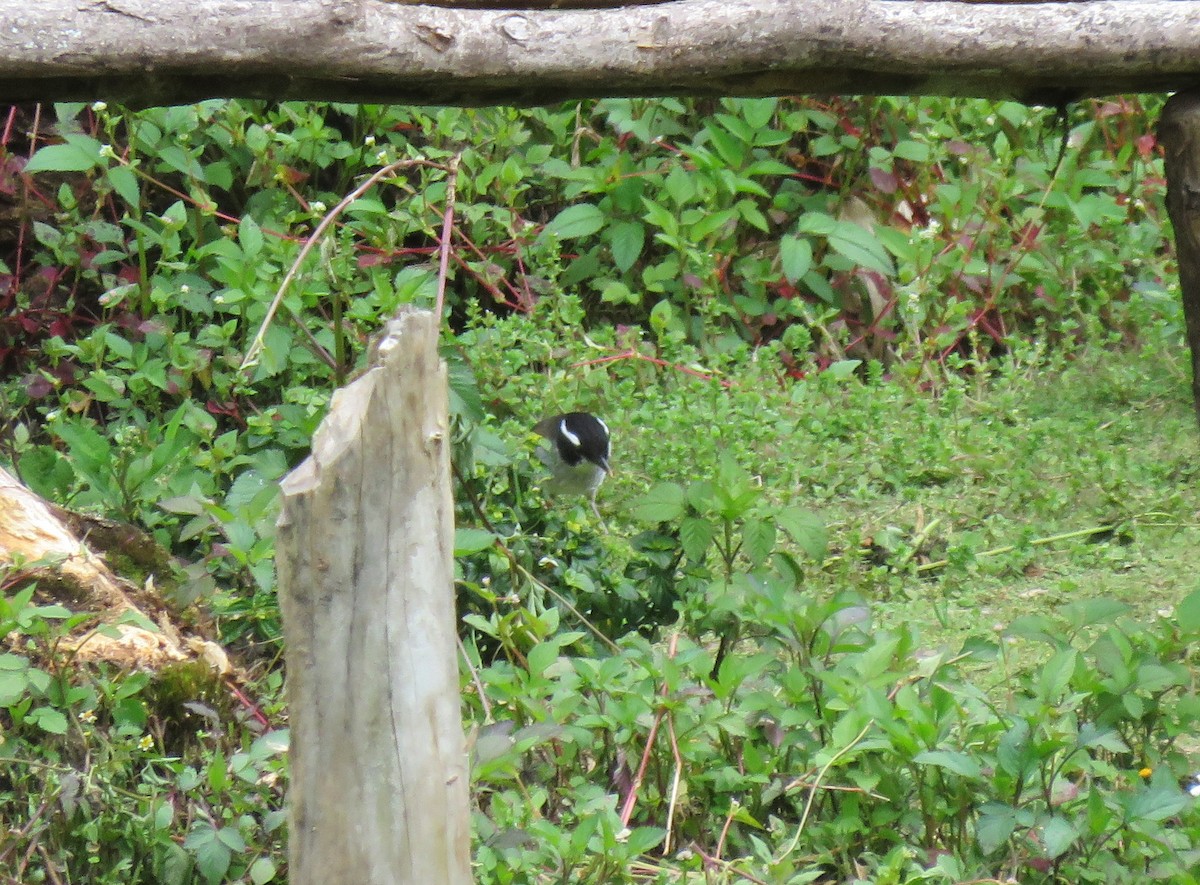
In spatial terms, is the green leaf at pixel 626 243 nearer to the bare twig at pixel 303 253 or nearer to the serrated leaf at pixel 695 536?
the serrated leaf at pixel 695 536

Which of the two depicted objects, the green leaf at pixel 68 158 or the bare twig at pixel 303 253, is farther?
the green leaf at pixel 68 158

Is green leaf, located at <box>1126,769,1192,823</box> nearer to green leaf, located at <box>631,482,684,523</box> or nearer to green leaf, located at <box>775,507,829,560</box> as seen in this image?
green leaf, located at <box>775,507,829,560</box>

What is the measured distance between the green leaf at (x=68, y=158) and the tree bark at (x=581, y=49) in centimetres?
369

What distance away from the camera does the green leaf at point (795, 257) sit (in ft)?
25.2

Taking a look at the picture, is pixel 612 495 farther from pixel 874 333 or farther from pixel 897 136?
pixel 897 136

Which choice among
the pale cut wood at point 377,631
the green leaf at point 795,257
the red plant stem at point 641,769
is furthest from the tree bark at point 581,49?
the green leaf at point 795,257

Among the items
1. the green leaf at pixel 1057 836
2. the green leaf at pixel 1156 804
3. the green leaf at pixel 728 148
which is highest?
the green leaf at pixel 728 148

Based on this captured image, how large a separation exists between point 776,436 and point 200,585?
295 cm

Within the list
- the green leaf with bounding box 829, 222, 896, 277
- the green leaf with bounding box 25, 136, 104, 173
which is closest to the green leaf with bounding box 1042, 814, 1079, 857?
the green leaf with bounding box 829, 222, 896, 277

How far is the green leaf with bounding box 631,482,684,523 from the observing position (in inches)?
171

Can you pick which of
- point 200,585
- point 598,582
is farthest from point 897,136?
point 200,585

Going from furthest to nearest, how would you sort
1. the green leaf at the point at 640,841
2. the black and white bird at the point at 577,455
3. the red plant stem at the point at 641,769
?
the black and white bird at the point at 577,455 < the red plant stem at the point at 641,769 < the green leaf at the point at 640,841

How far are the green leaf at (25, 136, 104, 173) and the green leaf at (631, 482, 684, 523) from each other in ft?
12.2

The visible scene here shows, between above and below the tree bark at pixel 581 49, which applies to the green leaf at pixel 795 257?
below
